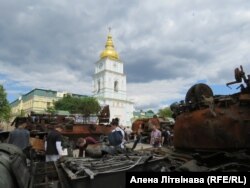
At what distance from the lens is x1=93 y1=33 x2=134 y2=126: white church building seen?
297ft

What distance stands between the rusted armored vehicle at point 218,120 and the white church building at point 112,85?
80.5 m

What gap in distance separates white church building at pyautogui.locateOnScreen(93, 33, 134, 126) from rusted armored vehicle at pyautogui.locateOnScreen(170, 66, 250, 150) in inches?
3170

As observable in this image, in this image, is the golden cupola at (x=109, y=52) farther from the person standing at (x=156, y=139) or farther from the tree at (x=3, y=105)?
the person standing at (x=156, y=139)

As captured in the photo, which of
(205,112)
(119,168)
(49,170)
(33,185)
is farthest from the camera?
(205,112)

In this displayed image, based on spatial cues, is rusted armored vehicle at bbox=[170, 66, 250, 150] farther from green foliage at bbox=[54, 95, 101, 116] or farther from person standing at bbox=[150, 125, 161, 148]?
green foliage at bbox=[54, 95, 101, 116]

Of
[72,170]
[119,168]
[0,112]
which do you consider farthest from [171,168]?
[0,112]

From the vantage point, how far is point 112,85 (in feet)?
302

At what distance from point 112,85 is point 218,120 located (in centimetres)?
8438

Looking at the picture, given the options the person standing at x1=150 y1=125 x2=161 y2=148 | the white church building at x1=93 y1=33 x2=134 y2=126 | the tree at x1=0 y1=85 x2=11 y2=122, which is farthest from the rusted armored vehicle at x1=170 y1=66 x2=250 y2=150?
the white church building at x1=93 y1=33 x2=134 y2=126

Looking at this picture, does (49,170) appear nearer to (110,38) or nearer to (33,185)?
(33,185)

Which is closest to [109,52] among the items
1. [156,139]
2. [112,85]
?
[112,85]

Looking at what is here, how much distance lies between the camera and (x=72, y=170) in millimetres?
5996

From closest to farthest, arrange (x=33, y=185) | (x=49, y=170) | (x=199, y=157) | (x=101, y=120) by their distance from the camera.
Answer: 1. (x=33, y=185)
2. (x=49, y=170)
3. (x=199, y=157)
4. (x=101, y=120)

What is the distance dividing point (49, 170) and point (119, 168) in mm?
1274
